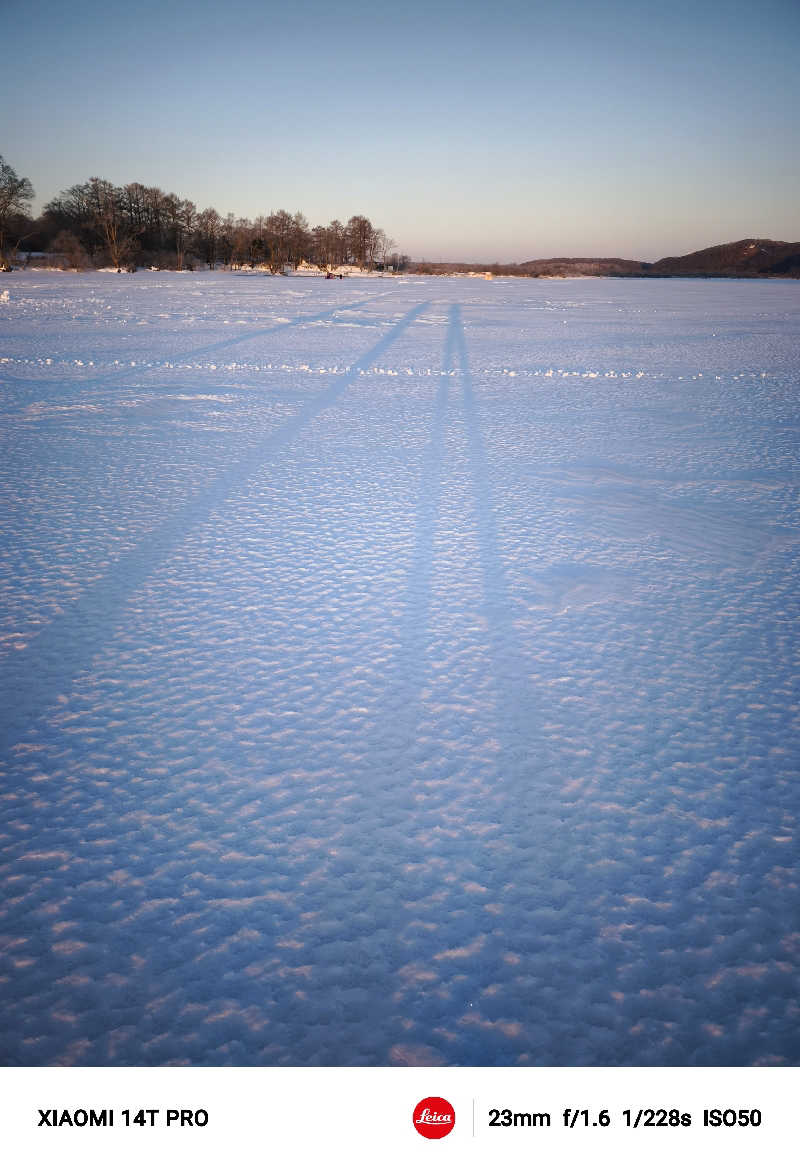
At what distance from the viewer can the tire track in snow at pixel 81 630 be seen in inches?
83.3

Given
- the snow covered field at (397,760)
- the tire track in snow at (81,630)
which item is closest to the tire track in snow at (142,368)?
the snow covered field at (397,760)

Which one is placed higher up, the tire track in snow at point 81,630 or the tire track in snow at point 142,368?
the tire track in snow at point 142,368

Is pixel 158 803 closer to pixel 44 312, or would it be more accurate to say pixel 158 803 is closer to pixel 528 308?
pixel 44 312

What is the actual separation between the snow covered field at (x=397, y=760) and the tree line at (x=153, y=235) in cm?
5029

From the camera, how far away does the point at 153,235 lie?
69375 mm

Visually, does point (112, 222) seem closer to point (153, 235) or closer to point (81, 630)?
point (153, 235)

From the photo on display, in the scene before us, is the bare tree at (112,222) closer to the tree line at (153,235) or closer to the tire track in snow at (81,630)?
the tree line at (153,235)

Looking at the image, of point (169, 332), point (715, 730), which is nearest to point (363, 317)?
point (169, 332)

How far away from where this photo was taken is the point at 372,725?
2.05 metres
